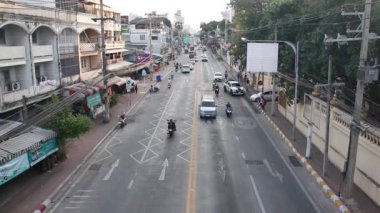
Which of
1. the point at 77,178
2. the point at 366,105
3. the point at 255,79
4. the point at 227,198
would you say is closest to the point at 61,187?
the point at 77,178

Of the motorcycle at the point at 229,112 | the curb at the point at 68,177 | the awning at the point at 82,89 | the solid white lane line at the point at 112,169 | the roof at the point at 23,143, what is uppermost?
the awning at the point at 82,89

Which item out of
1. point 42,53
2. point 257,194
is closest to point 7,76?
point 42,53

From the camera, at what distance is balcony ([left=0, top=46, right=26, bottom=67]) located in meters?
22.9

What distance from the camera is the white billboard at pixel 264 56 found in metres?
30.6

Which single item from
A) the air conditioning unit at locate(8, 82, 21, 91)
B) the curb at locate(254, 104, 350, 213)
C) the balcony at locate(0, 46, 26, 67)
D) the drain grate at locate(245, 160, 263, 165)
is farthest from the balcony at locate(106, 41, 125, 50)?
the drain grate at locate(245, 160, 263, 165)

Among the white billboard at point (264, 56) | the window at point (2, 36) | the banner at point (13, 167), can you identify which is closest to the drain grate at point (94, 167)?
the banner at point (13, 167)

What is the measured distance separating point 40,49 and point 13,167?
1263 cm

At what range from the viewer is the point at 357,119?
16.3 meters

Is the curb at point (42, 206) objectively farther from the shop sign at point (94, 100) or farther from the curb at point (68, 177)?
the shop sign at point (94, 100)

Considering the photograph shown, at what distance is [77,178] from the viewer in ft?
67.7

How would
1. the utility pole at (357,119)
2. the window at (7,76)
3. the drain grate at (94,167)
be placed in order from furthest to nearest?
the window at (7,76), the drain grate at (94,167), the utility pole at (357,119)

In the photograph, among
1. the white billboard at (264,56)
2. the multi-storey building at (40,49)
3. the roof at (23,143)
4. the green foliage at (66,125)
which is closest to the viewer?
the roof at (23,143)

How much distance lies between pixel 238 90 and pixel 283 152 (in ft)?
79.3

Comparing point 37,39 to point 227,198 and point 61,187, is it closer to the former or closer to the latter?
point 61,187
